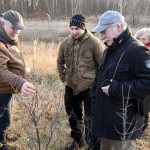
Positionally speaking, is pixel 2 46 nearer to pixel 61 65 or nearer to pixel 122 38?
pixel 61 65

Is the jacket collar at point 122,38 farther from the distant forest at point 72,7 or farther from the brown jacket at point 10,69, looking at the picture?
the distant forest at point 72,7

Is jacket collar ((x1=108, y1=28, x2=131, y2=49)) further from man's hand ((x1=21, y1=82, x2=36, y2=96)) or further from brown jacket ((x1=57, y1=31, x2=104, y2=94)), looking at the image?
brown jacket ((x1=57, y1=31, x2=104, y2=94))

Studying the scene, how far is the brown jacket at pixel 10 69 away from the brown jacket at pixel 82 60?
27.6 inches

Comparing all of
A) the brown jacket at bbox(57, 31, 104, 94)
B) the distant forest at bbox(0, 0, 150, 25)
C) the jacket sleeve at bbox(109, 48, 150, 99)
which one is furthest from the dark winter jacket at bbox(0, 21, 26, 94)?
the distant forest at bbox(0, 0, 150, 25)

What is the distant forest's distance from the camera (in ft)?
96.1

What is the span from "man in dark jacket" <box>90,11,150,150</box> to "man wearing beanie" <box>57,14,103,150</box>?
95cm

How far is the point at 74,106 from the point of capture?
4.30 metres

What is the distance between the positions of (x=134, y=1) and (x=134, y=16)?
308cm

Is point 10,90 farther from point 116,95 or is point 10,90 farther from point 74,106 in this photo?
point 116,95

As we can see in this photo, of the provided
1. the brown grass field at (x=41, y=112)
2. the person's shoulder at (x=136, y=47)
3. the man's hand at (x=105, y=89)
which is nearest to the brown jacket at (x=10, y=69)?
the brown grass field at (x=41, y=112)

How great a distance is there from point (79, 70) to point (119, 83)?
1288mm

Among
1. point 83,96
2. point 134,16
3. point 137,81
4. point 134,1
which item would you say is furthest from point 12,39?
point 134,1

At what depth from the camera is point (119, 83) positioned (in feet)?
9.23

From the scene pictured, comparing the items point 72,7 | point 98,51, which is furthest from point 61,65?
point 72,7
